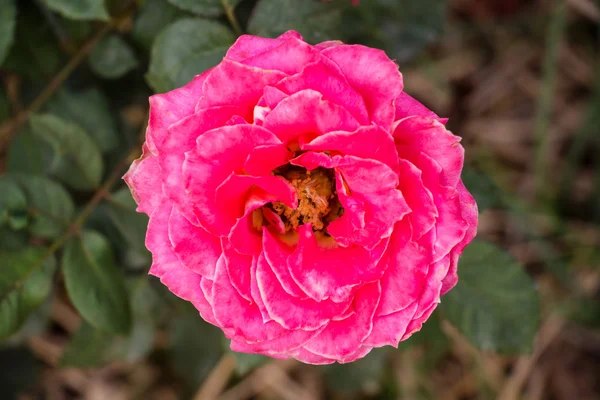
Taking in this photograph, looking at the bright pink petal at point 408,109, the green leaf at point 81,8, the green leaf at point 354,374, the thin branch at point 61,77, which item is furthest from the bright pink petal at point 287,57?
the green leaf at point 354,374

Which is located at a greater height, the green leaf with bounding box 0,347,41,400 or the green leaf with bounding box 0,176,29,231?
the green leaf with bounding box 0,176,29,231

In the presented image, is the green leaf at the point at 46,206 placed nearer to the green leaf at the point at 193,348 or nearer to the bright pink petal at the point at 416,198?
the green leaf at the point at 193,348

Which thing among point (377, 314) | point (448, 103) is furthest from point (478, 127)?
point (377, 314)

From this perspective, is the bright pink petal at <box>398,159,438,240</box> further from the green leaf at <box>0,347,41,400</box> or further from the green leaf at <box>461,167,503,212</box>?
the green leaf at <box>0,347,41,400</box>

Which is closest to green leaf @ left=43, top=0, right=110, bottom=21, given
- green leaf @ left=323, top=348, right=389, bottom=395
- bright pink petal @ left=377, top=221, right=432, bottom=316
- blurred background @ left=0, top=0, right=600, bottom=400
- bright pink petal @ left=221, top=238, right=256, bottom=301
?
blurred background @ left=0, top=0, right=600, bottom=400

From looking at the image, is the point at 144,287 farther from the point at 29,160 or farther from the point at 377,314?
the point at 377,314
